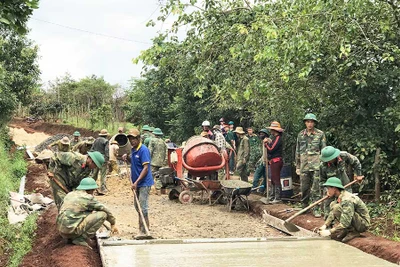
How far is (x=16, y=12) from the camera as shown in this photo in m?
3.61

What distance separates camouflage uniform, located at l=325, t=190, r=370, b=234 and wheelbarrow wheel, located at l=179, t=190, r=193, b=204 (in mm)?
4968

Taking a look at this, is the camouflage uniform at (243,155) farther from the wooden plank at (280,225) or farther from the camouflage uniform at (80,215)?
the camouflage uniform at (80,215)

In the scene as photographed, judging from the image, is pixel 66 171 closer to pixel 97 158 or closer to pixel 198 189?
pixel 97 158

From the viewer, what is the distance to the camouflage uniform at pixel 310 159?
9008 mm

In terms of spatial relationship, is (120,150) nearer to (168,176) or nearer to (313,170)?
(168,176)

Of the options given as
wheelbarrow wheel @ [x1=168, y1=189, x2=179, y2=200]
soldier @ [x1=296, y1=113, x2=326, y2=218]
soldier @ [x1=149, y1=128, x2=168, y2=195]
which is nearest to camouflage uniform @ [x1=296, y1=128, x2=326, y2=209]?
soldier @ [x1=296, y1=113, x2=326, y2=218]

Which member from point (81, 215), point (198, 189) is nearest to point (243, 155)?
point (198, 189)

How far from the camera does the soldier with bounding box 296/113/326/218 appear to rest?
29.5ft

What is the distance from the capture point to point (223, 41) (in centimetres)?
984

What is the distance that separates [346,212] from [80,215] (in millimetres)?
3750

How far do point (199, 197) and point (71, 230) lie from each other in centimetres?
591

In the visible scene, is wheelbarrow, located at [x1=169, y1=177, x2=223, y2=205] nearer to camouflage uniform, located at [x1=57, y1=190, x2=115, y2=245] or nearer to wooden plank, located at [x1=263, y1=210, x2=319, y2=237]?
wooden plank, located at [x1=263, y1=210, x2=319, y2=237]

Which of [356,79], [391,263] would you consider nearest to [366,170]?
[356,79]

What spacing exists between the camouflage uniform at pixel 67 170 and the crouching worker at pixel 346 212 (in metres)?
3.92
